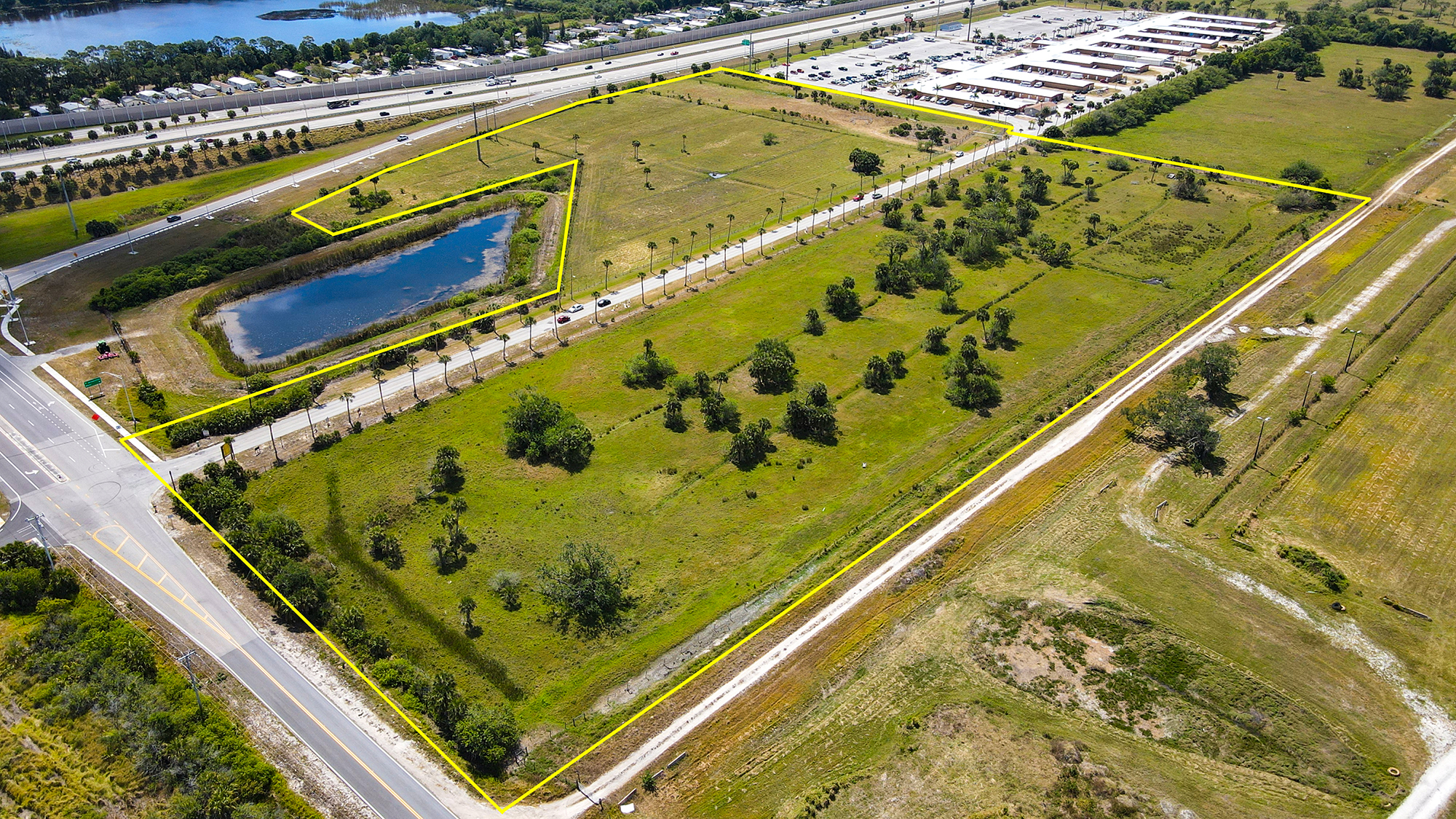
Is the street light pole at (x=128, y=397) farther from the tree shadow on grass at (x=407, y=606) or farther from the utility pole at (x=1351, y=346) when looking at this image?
the utility pole at (x=1351, y=346)

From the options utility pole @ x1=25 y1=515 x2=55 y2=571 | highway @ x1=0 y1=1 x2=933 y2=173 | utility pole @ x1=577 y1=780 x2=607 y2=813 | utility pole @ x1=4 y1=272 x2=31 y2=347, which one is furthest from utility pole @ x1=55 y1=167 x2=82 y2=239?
utility pole @ x1=577 y1=780 x2=607 y2=813

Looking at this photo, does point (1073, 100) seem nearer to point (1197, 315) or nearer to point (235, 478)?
point (1197, 315)

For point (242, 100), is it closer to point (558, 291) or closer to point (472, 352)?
point (558, 291)

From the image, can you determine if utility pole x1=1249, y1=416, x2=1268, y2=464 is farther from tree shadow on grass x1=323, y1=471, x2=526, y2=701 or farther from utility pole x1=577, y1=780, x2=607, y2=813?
tree shadow on grass x1=323, y1=471, x2=526, y2=701

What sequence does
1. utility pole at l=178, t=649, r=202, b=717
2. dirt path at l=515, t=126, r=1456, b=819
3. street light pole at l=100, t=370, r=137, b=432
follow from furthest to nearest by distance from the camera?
street light pole at l=100, t=370, r=137, b=432
utility pole at l=178, t=649, r=202, b=717
dirt path at l=515, t=126, r=1456, b=819

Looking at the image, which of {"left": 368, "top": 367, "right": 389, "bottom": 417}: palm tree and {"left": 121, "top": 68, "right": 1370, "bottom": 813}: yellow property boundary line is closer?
{"left": 121, "top": 68, "right": 1370, "bottom": 813}: yellow property boundary line

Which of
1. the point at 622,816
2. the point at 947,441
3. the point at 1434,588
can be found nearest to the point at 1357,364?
the point at 1434,588

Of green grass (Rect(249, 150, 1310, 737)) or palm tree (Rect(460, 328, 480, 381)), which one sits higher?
palm tree (Rect(460, 328, 480, 381))
